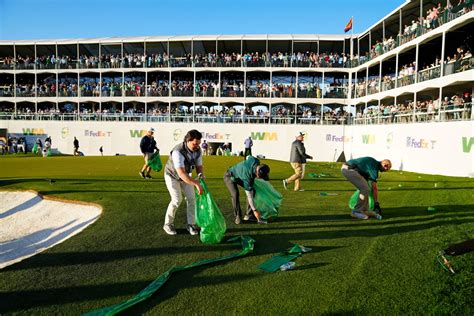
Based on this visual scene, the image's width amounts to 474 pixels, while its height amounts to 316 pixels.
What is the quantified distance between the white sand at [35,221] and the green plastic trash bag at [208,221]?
2688 millimetres

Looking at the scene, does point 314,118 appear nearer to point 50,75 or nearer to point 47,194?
point 47,194

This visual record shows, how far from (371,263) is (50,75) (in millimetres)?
52747

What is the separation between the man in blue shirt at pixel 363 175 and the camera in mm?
7922

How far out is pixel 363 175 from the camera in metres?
8.05

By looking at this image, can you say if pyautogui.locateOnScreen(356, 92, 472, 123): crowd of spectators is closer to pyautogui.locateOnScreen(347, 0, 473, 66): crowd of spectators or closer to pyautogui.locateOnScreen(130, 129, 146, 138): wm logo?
pyautogui.locateOnScreen(347, 0, 473, 66): crowd of spectators

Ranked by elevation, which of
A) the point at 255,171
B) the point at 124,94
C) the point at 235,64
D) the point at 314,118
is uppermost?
the point at 235,64

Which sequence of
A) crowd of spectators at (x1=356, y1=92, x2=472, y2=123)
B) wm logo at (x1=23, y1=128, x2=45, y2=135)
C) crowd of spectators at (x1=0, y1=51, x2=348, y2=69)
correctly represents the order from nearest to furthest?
crowd of spectators at (x1=356, y1=92, x2=472, y2=123), crowd of spectators at (x1=0, y1=51, x2=348, y2=69), wm logo at (x1=23, y1=128, x2=45, y2=135)

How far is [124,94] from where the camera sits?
143 feet

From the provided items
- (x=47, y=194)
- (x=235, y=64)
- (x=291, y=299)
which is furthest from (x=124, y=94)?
(x=291, y=299)

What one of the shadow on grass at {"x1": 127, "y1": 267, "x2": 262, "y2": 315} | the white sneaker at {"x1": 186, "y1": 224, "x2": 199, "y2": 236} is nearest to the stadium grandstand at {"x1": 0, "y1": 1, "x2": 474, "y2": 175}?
the white sneaker at {"x1": 186, "y1": 224, "x2": 199, "y2": 236}

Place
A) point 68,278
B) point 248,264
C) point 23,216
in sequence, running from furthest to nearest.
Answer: point 23,216 → point 248,264 → point 68,278

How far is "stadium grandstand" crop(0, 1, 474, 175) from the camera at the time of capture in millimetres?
32594

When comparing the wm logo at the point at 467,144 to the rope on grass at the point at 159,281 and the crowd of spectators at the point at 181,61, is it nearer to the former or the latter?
the rope on grass at the point at 159,281

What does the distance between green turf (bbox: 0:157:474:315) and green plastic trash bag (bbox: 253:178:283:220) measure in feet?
0.91
